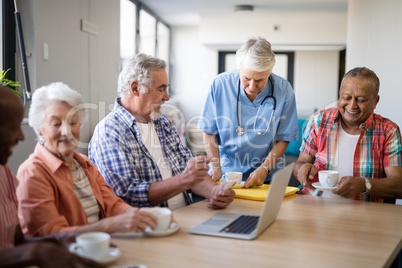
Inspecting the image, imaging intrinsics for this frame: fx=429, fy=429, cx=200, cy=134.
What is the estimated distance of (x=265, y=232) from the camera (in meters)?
1.40

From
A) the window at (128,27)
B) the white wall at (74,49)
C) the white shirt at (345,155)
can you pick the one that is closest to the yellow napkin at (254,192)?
the white shirt at (345,155)

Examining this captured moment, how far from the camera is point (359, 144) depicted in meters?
2.07

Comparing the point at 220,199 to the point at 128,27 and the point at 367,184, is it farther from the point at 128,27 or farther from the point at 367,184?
the point at 128,27

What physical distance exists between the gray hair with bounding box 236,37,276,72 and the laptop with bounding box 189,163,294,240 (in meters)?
0.81

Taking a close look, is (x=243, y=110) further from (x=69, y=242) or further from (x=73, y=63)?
(x=73, y=63)

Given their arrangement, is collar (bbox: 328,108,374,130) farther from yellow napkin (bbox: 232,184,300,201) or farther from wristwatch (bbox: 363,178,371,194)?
yellow napkin (bbox: 232,184,300,201)

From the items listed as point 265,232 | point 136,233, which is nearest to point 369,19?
point 265,232

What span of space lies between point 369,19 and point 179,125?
13.3 feet

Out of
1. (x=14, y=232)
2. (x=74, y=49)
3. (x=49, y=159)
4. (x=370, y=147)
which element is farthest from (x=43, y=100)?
(x=74, y=49)

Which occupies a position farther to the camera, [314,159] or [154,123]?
[314,159]

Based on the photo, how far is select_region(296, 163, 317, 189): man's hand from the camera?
2.01m

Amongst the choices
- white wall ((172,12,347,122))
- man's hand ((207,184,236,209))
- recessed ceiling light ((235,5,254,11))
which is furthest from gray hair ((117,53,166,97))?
white wall ((172,12,347,122))

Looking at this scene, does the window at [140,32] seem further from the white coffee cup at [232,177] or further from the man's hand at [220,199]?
the man's hand at [220,199]

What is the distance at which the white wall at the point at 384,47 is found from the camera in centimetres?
328
